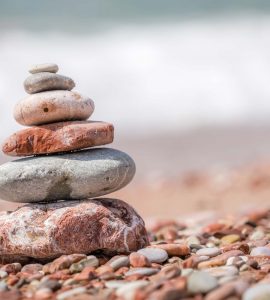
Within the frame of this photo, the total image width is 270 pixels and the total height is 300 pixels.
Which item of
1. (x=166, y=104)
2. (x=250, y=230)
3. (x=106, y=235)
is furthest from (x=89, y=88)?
(x=106, y=235)

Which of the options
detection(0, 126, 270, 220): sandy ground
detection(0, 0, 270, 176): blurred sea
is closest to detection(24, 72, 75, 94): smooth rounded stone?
detection(0, 126, 270, 220): sandy ground

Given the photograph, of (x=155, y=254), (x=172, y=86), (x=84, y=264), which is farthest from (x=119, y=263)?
(x=172, y=86)

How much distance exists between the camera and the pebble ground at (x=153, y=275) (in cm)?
378

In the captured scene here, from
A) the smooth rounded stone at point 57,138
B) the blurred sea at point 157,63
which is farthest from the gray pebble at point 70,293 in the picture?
the blurred sea at point 157,63

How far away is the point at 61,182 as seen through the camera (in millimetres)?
5230

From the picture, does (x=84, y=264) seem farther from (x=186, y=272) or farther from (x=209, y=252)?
(x=209, y=252)

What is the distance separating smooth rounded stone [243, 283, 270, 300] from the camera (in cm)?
358

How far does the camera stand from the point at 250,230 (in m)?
6.80

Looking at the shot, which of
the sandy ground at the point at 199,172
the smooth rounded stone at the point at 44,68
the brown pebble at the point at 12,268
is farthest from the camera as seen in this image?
the sandy ground at the point at 199,172

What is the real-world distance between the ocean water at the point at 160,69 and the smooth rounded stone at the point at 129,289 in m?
15.2

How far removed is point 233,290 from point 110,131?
216 cm

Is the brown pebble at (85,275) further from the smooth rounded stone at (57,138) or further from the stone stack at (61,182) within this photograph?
the smooth rounded stone at (57,138)

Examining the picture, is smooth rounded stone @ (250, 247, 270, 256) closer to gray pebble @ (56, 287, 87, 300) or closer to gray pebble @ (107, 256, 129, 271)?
gray pebble @ (107, 256, 129, 271)

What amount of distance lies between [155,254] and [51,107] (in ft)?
4.90
